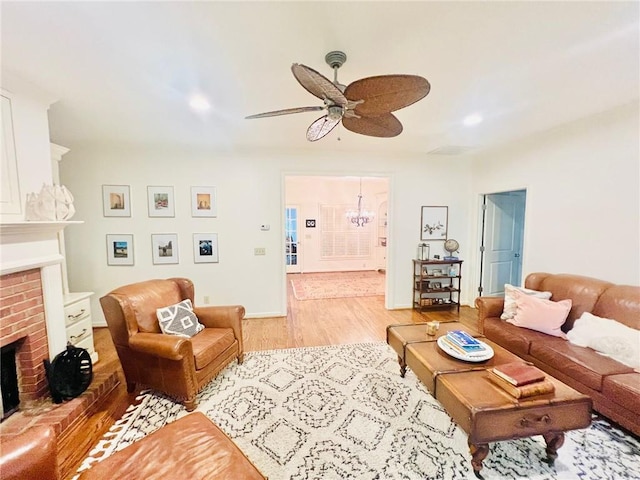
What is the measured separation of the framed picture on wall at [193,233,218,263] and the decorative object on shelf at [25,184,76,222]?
1.76 meters

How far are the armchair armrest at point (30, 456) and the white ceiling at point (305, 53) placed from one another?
2.00 metres

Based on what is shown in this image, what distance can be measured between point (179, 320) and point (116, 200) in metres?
2.35

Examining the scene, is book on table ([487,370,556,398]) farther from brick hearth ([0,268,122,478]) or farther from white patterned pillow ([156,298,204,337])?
brick hearth ([0,268,122,478])

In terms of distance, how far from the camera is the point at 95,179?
12.4 ft

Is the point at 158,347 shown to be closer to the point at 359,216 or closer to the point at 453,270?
the point at 453,270

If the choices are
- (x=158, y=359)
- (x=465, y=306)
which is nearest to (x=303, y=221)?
(x=465, y=306)

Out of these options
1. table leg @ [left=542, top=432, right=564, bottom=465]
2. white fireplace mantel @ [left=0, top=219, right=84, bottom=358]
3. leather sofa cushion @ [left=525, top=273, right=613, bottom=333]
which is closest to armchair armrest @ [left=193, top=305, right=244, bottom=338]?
white fireplace mantel @ [left=0, top=219, right=84, bottom=358]

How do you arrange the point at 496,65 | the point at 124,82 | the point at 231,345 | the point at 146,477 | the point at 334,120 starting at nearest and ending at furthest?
1. the point at 146,477
2. the point at 334,120
3. the point at 496,65
4. the point at 124,82
5. the point at 231,345

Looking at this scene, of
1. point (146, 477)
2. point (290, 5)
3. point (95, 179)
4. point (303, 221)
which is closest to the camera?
point (146, 477)

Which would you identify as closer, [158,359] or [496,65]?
[496,65]

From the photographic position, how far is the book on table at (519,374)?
1.65 m

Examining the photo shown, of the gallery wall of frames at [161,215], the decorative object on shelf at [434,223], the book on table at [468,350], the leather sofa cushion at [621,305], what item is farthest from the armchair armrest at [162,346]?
the decorative object on shelf at [434,223]

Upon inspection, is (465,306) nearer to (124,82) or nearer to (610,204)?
(610,204)

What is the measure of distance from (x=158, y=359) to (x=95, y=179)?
2953 mm
